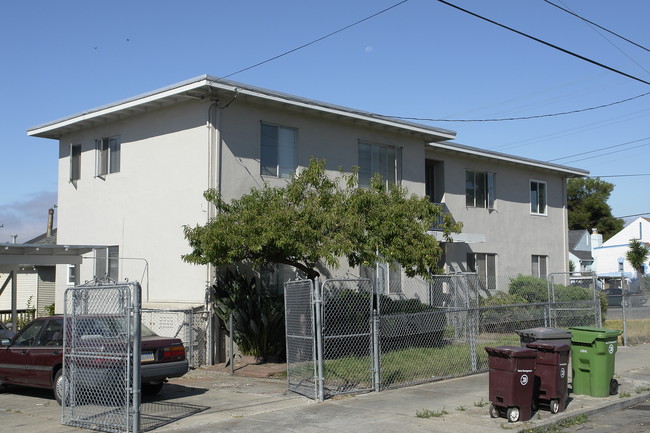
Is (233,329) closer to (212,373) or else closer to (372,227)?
(212,373)

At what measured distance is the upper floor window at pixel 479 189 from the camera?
24516 mm

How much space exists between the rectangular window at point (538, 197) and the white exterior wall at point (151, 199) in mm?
15080

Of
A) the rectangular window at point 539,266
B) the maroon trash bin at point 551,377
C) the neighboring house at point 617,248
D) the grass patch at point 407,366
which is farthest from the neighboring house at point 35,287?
the neighboring house at point 617,248

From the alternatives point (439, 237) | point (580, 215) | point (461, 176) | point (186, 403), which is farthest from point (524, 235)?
point (580, 215)

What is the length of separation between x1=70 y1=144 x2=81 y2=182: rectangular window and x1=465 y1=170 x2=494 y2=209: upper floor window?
12.6 m

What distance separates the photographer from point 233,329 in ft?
50.8

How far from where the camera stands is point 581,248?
62.3 metres

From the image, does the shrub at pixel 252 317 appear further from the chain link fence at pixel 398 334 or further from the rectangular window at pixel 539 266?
the rectangular window at pixel 539 266

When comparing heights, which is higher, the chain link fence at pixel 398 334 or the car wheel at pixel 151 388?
the chain link fence at pixel 398 334

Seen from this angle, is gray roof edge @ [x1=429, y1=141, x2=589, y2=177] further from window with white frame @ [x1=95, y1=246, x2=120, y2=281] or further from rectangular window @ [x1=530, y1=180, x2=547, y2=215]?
window with white frame @ [x1=95, y1=246, x2=120, y2=281]

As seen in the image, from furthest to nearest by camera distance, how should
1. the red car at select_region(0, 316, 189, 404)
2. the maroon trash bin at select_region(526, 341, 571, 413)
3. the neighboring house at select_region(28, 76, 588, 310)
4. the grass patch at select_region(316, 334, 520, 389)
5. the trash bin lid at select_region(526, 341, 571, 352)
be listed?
the neighboring house at select_region(28, 76, 588, 310), the grass patch at select_region(316, 334, 520, 389), the red car at select_region(0, 316, 189, 404), the trash bin lid at select_region(526, 341, 571, 352), the maroon trash bin at select_region(526, 341, 571, 413)

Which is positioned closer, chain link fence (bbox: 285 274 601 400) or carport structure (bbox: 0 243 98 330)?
chain link fence (bbox: 285 274 601 400)

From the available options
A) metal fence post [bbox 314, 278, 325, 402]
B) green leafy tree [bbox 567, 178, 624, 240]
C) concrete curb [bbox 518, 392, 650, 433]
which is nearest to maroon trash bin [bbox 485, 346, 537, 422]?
concrete curb [bbox 518, 392, 650, 433]

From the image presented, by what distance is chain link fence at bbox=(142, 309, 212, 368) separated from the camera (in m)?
15.4
